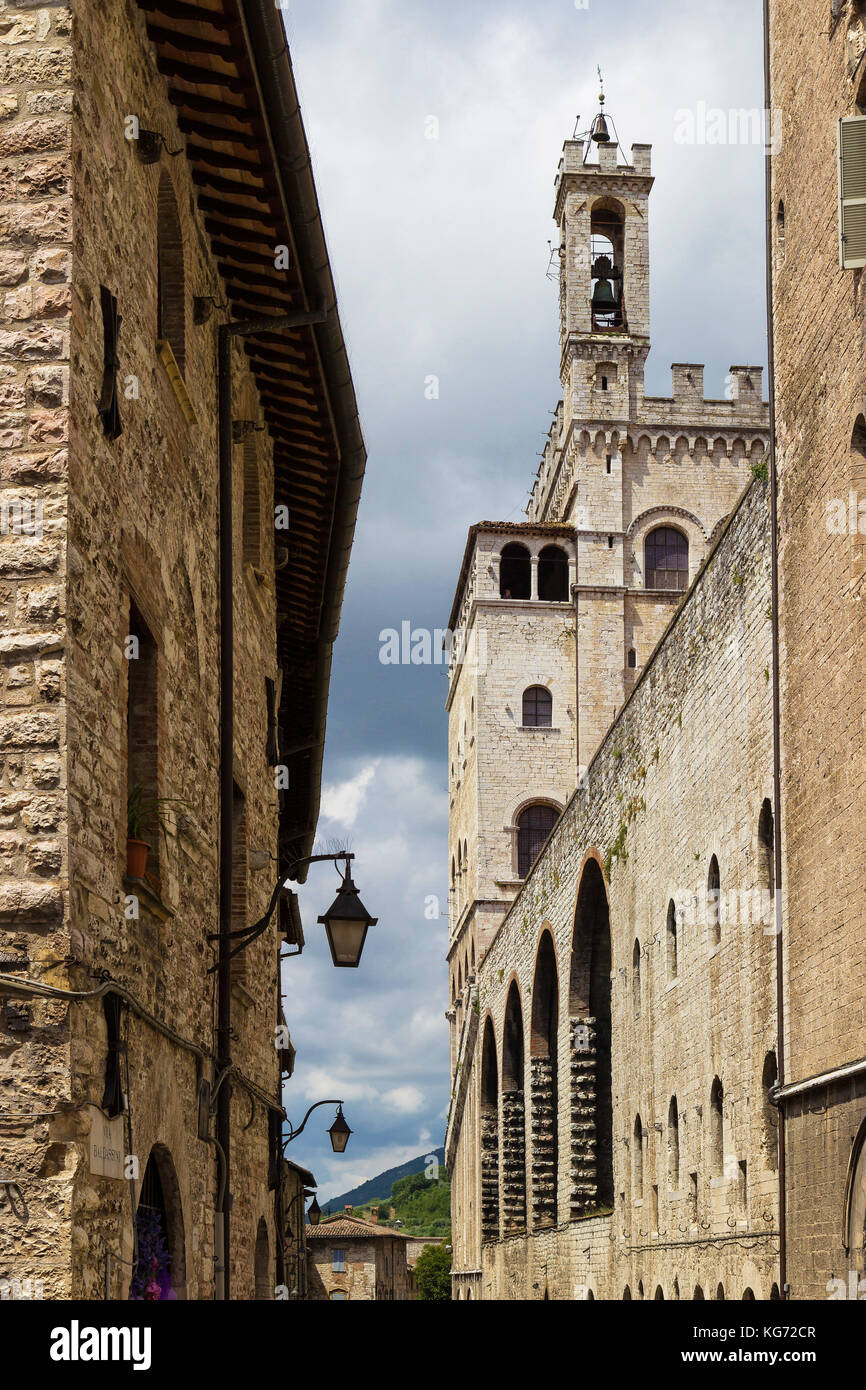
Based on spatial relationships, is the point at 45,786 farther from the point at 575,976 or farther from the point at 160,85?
the point at 575,976

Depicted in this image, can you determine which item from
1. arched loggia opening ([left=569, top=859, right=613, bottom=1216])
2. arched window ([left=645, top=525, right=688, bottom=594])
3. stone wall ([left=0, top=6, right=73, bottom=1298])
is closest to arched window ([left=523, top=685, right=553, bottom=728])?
arched window ([left=645, top=525, right=688, bottom=594])

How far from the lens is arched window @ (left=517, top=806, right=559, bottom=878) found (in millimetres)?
49281

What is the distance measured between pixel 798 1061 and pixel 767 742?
9.98 feet

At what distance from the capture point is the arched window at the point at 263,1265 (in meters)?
12.7

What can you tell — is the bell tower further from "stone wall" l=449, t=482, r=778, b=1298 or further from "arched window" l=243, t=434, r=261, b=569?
"arched window" l=243, t=434, r=261, b=569

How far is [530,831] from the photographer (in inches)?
1944

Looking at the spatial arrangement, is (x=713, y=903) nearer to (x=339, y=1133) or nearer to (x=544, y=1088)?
(x=339, y=1133)

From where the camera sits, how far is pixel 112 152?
7508 mm

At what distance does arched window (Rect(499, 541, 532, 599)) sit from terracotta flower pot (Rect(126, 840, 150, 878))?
141 ft

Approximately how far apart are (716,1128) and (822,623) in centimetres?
678

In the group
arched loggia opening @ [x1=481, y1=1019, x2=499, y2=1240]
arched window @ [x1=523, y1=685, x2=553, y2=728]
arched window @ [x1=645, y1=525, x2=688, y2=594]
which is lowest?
arched loggia opening @ [x1=481, y1=1019, x2=499, y2=1240]

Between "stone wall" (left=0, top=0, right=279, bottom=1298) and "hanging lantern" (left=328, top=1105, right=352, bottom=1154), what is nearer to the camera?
"stone wall" (left=0, top=0, right=279, bottom=1298)

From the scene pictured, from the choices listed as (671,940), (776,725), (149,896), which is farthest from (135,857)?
(671,940)

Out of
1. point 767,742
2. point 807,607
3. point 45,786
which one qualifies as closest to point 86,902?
point 45,786
